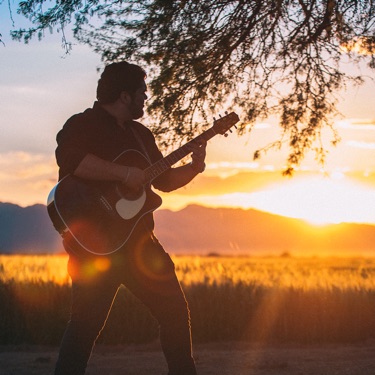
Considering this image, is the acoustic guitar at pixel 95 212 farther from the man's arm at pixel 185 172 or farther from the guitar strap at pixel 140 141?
the man's arm at pixel 185 172

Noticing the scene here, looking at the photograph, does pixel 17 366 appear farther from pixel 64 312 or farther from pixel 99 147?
pixel 99 147

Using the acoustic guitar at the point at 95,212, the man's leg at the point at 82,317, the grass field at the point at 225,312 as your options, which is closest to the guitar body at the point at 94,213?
the acoustic guitar at the point at 95,212

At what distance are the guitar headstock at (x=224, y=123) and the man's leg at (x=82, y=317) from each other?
4.54ft

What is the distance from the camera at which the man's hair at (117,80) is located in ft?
15.7

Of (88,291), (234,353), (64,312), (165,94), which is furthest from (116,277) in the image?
(64,312)

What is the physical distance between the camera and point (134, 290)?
469cm

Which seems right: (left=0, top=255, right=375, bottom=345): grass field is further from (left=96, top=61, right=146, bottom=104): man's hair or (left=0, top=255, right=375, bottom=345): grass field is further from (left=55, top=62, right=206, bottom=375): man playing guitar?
(left=96, top=61, right=146, bottom=104): man's hair

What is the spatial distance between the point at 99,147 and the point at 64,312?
574cm

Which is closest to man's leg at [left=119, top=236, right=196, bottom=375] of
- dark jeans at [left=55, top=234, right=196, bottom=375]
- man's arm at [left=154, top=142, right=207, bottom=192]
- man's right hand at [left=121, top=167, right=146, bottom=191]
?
dark jeans at [left=55, top=234, right=196, bottom=375]

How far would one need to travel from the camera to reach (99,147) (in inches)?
184

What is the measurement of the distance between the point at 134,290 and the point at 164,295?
18cm

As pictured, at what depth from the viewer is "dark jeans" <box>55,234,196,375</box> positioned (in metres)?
4.53

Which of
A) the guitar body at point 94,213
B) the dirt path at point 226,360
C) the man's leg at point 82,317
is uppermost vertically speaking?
the guitar body at point 94,213

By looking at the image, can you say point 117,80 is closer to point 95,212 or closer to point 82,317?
point 95,212
